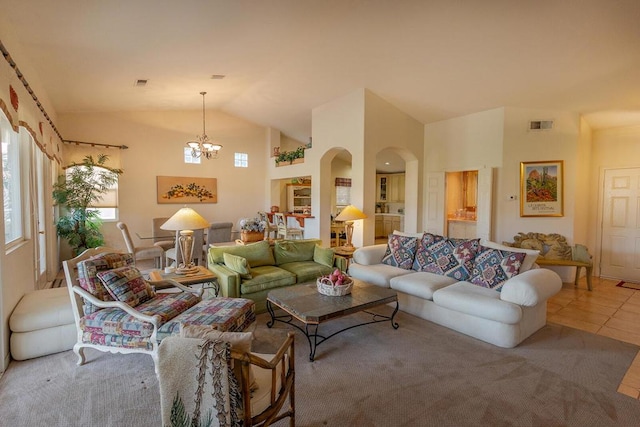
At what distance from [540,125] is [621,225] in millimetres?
2193

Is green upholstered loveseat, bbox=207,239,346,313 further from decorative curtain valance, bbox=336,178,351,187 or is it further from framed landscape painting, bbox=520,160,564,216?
decorative curtain valance, bbox=336,178,351,187

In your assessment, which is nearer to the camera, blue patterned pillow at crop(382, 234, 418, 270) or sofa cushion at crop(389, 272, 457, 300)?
sofa cushion at crop(389, 272, 457, 300)

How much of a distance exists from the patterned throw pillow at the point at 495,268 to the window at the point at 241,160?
6.41 metres

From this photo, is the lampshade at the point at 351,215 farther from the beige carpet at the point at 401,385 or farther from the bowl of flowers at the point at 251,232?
the beige carpet at the point at 401,385

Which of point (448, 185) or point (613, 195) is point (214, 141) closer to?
point (448, 185)

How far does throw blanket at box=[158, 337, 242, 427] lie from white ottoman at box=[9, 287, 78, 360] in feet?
6.80

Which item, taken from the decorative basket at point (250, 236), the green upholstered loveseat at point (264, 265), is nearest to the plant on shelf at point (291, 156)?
the decorative basket at point (250, 236)

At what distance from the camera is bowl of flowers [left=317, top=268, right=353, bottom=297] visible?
3.23 m

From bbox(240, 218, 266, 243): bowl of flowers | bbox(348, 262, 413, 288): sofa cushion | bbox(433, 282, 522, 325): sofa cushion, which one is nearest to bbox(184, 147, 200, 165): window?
bbox(240, 218, 266, 243): bowl of flowers

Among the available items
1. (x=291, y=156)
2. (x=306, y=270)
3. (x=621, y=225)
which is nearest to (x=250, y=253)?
(x=306, y=270)

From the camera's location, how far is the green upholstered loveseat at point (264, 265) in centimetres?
376

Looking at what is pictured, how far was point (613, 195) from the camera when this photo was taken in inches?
217

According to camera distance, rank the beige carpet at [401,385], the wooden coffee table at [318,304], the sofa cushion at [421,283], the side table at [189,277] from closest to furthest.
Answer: the beige carpet at [401,385] < the wooden coffee table at [318,304] < the side table at [189,277] < the sofa cushion at [421,283]

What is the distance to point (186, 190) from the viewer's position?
25.6ft
